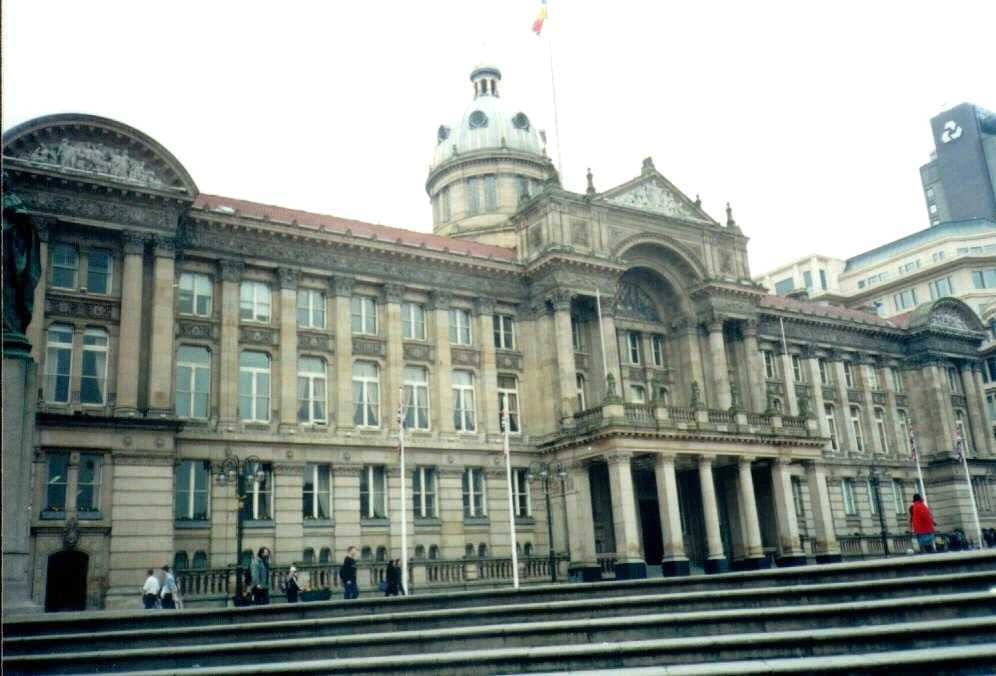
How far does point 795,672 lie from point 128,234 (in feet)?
98.9

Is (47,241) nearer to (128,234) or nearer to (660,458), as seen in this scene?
(128,234)

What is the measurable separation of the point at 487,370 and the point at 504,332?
2.66 metres

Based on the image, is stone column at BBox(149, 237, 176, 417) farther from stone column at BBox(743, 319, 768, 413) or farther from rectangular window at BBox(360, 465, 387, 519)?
stone column at BBox(743, 319, 768, 413)

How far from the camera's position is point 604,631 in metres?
14.2

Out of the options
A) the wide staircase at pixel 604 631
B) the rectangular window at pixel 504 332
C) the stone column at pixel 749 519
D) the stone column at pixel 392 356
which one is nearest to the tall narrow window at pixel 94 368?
the stone column at pixel 392 356

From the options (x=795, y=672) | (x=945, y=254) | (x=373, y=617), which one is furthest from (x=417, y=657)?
(x=945, y=254)

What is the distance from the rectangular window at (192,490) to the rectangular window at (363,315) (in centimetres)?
Answer: 922

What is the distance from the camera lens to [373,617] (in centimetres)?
1577

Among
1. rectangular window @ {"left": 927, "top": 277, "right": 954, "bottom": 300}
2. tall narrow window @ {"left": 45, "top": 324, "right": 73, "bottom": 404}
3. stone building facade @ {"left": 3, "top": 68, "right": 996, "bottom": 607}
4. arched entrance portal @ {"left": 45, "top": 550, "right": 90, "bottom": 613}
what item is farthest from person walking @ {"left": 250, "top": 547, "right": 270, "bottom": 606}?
rectangular window @ {"left": 927, "top": 277, "right": 954, "bottom": 300}

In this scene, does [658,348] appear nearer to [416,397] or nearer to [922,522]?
[416,397]

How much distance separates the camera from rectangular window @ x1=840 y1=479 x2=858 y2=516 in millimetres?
56447

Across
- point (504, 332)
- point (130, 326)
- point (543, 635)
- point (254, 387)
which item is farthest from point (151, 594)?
point (504, 332)

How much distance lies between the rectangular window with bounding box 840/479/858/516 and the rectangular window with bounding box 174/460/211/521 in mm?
38672

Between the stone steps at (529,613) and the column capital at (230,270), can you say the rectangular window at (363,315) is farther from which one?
the stone steps at (529,613)
